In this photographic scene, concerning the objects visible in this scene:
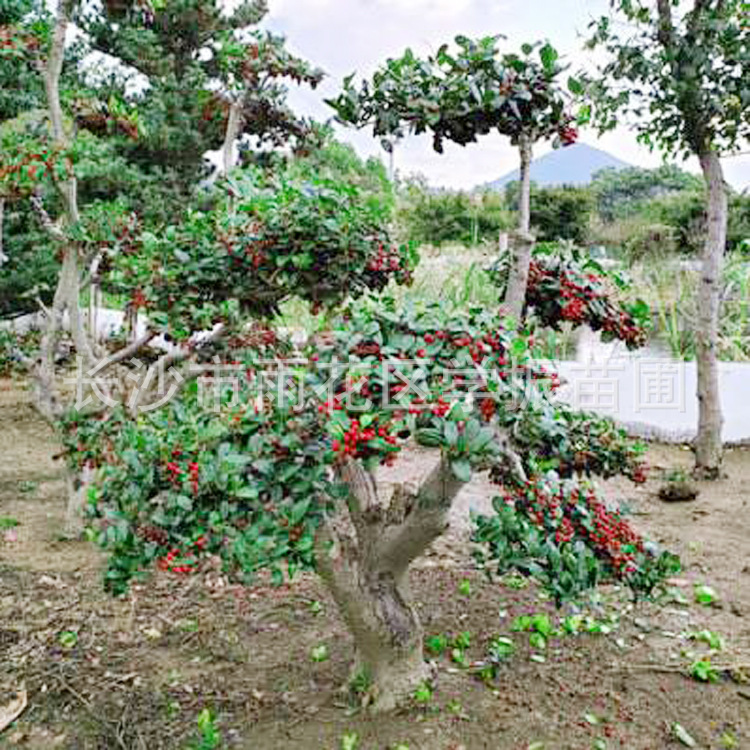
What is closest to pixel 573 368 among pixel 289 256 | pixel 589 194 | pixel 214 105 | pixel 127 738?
pixel 214 105

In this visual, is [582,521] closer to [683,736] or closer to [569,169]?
[683,736]

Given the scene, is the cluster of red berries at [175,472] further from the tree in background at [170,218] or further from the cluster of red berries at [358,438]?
the tree in background at [170,218]

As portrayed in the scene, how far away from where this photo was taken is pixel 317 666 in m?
2.08

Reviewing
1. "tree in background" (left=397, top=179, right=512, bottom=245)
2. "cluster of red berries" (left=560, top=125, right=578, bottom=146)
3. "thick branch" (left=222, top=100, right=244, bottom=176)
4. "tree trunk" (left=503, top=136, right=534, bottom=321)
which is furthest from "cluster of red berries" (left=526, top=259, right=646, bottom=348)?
"tree in background" (left=397, top=179, right=512, bottom=245)

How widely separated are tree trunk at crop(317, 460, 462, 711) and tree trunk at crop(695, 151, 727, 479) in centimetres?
270

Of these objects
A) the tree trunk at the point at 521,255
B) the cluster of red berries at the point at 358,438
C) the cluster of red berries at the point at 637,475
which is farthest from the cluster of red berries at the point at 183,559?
the cluster of red berries at the point at 637,475

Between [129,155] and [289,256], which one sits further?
[129,155]

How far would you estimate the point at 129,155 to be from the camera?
5914 millimetres

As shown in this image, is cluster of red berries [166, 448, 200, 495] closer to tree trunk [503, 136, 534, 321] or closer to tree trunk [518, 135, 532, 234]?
tree trunk [503, 136, 534, 321]

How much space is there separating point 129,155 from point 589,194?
29.5ft

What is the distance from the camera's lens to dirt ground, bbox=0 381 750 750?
1775 millimetres

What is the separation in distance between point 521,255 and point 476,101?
377 mm

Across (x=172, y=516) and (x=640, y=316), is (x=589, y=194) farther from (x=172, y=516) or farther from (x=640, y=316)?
(x=172, y=516)

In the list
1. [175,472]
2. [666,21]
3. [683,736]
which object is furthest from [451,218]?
[175,472]
